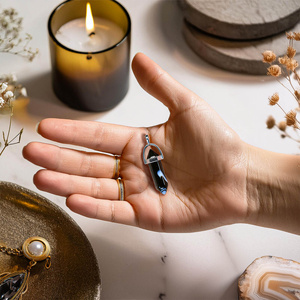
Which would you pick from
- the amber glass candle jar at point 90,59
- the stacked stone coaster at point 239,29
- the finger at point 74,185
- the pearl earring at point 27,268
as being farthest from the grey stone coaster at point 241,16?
the pearl earring at point 27,268

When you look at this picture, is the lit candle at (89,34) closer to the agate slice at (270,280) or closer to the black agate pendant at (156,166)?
the black agate pendant at (156,166)

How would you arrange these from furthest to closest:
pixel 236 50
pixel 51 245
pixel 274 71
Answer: pixel 236 50 < pixel 51 245 < pixel 274 71

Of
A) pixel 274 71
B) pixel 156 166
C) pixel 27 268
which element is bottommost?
pixel 27 268

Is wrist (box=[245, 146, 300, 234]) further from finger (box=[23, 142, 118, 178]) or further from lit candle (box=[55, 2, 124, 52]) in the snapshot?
lit candle (box=[55, 2, 124, 52])

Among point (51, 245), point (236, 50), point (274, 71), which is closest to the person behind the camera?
point (274, 71)

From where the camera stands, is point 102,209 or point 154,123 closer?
point 102,209

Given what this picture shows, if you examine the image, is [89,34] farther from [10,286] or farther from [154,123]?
[10,286]

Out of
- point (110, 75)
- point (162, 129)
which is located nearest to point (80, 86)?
point (110, 75)

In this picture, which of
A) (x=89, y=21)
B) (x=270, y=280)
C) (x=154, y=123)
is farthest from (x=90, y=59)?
(x=270, y=280)
